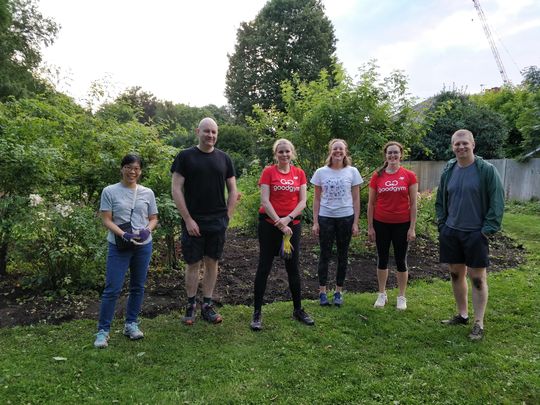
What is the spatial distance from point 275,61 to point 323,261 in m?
29.0

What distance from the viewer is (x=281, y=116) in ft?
26.2

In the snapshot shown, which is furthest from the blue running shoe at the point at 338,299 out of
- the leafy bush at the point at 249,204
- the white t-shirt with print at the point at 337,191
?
the leafy bush at the point at 249,204

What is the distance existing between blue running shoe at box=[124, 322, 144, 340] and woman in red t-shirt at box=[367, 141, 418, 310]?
2546 millimetres

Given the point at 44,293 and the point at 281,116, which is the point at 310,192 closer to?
the point at 281,116

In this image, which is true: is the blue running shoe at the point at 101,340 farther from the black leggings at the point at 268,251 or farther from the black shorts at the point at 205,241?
the black leggings at the point at 268,251

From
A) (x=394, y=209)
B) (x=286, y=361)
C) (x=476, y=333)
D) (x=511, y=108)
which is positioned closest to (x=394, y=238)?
(x=394, y=209)

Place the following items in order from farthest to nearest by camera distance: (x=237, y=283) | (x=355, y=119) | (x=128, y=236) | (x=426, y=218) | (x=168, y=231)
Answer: (x=426, y=218) → (x=355, y=119) → (x=237, y=283) → (x=168, y=231) → (x=128, y=236)

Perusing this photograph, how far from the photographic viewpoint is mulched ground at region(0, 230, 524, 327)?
4234 millimetres

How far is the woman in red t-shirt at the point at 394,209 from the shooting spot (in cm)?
432

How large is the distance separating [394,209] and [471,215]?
0.77 m

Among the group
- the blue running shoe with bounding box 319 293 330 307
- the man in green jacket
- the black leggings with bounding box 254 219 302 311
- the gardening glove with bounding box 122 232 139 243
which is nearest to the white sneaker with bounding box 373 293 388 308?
the blue running shoe with bounding box 319 293 330 307

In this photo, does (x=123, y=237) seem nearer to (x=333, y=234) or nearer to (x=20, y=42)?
(x=333, y=234)

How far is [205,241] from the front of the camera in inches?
157

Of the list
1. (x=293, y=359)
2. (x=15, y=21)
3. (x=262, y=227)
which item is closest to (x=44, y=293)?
(x=262, y=227)
